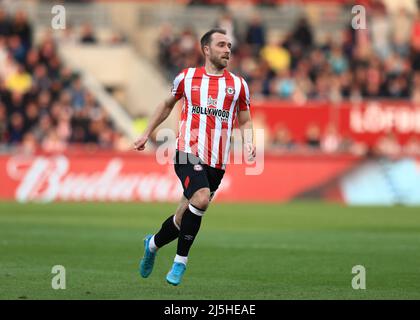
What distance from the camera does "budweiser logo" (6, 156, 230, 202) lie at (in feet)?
85.6

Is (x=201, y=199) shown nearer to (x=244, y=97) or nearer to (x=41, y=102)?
(x=244, y=97)

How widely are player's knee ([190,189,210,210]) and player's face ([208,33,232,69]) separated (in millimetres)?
1271

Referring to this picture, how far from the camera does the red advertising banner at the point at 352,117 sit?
31.5 m

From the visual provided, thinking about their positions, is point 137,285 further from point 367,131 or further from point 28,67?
point 367,131

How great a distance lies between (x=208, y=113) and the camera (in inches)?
432

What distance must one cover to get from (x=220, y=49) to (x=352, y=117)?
2168 centimetres

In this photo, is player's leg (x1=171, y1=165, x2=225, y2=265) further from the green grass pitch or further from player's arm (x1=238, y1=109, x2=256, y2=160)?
player's arm (x1=238, y1=109, x2=256, y2=160)

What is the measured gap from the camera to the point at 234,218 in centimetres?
2180

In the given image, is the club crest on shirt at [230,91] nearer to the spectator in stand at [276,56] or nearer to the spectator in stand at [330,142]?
the spectator in stand at [330,142]

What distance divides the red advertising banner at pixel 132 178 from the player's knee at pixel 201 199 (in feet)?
51.8
